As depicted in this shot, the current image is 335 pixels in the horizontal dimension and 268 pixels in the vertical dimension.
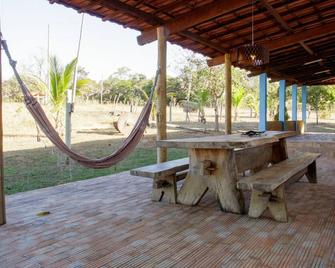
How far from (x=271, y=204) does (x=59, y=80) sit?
398 cm

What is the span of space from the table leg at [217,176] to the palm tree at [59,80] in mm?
3144

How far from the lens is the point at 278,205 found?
8.26ft

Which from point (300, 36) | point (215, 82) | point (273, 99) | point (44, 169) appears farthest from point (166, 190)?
point (273, 99)

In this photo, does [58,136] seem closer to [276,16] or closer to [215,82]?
[276,16]

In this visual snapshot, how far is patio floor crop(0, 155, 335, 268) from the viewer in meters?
1.79

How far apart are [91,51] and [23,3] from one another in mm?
15087

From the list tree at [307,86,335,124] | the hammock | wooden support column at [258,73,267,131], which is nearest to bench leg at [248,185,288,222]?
the hammock

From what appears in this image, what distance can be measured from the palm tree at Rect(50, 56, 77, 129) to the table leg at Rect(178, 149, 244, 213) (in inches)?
124

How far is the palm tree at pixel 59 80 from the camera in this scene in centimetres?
516

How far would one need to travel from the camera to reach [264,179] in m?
2.52

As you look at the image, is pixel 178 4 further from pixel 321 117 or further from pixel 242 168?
pixel 321 117

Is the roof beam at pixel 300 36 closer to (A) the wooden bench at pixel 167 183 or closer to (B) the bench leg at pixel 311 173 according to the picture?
(B) the bench leg at pixel 311 173

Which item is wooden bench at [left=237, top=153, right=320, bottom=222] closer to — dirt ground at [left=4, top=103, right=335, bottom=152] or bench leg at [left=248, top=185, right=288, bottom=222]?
bench leg at [left=248, top=185, right=288, bottom=222]

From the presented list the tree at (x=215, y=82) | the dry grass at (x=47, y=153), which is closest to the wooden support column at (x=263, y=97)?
the dry grass at (x=47, y=153)
